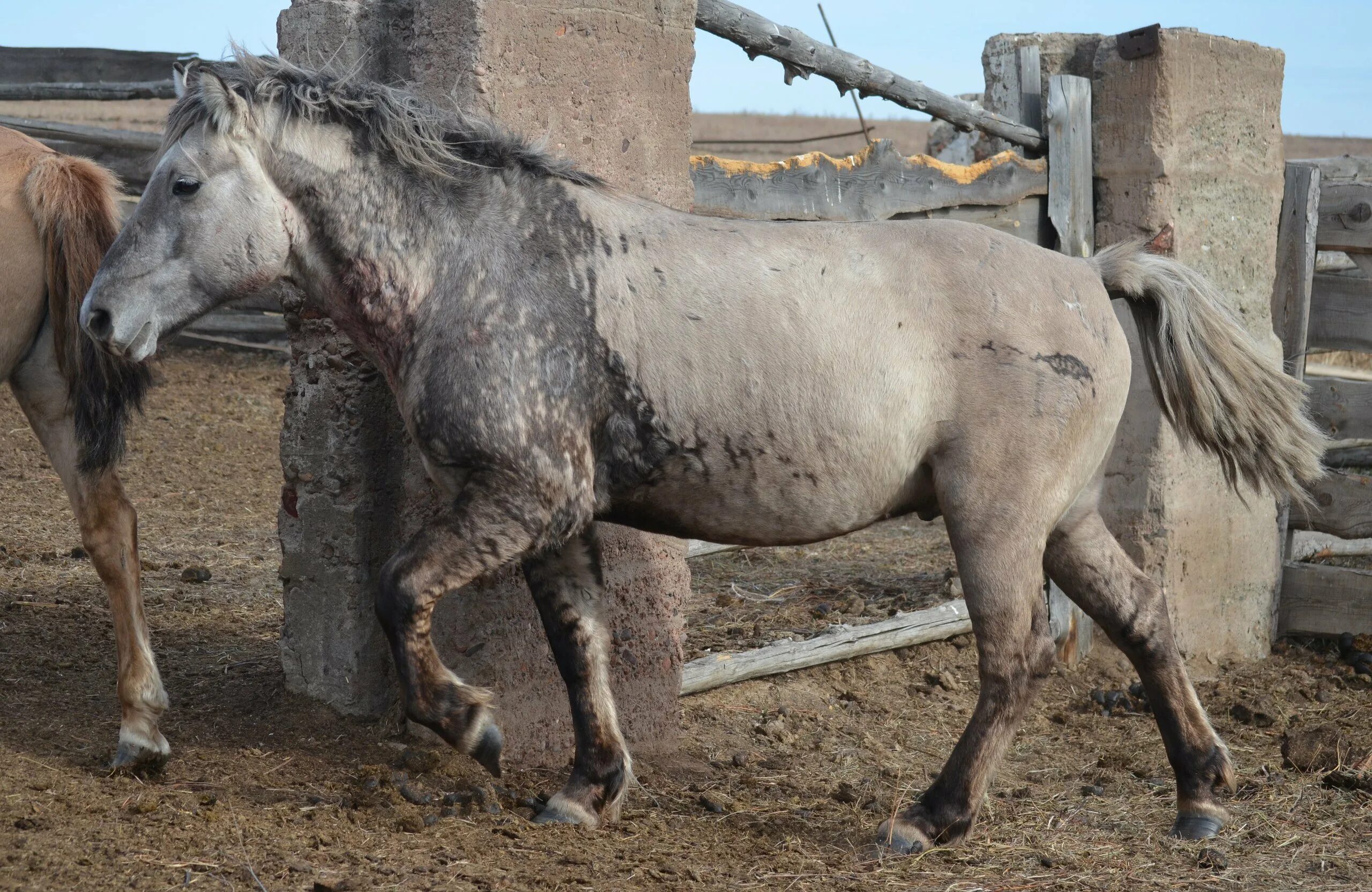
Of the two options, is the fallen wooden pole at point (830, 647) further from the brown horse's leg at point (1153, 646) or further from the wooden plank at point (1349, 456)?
the wooden plank at point (1349, 456)

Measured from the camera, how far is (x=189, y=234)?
10.6ft

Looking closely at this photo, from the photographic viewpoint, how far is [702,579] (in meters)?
6.71

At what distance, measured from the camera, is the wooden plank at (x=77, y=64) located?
30.4 ft

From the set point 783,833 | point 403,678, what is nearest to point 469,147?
point 403,678

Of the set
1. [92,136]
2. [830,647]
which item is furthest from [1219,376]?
[92,136]

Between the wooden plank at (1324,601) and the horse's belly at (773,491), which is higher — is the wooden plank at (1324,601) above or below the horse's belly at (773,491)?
Result: below

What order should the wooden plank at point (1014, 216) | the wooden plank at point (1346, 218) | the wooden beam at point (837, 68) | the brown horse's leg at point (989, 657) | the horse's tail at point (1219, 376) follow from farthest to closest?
the wooden plank at point (1346, 218), the wooden plank at point (1014, 216), the wooden beam at point (837, 68), the horse's tail at point (1219, 376), the brown horse's leg at point (989, 657)

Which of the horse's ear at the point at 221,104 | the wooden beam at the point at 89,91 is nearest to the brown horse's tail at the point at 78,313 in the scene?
the horse's ear at the point at 221,104

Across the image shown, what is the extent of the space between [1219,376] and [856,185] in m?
1.76

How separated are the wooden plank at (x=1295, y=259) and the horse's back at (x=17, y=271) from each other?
4993 mm

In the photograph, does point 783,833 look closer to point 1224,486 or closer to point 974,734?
point 974,734

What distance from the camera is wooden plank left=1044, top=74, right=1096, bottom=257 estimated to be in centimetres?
545

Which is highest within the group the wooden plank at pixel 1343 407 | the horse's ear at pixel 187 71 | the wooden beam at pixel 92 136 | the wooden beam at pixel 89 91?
the wooden beam at pixel 89 91

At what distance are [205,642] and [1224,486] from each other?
442 cm
